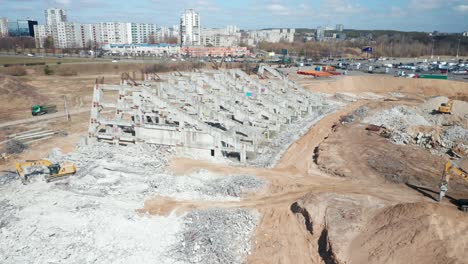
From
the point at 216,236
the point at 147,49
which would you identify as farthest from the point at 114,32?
the point at 216,236

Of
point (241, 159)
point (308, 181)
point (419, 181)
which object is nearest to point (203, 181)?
point (241, 159)

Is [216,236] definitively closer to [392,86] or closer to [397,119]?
[397,119]

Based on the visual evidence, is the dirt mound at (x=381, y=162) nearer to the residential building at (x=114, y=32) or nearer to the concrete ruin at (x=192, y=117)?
the concrete ruin at (x=192, y=117)

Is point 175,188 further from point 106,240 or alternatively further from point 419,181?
point 419,181

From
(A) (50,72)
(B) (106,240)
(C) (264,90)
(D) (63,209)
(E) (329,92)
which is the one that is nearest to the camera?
(B) (106,240)

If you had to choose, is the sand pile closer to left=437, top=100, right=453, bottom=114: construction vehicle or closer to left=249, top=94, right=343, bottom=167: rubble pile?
left=249, top=94, right=343, bottom=167: rubble pile

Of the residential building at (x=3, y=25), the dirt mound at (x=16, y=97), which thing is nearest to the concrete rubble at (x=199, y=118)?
the dirt mound at (x=16, y=97)
